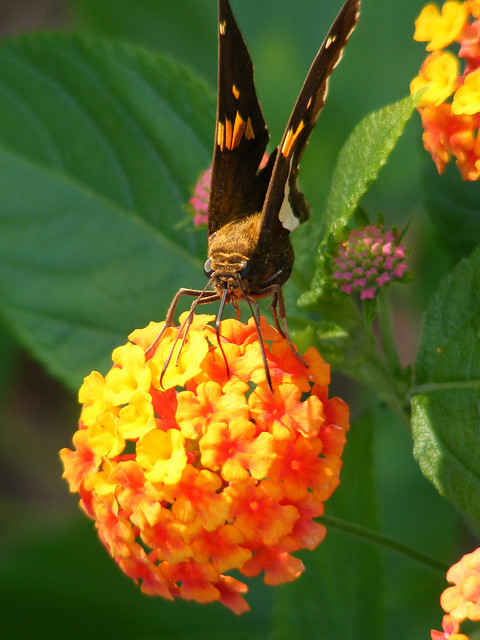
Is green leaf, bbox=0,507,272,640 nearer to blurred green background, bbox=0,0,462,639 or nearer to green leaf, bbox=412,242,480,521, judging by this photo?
blurred green background, bbox=0,0,462,639

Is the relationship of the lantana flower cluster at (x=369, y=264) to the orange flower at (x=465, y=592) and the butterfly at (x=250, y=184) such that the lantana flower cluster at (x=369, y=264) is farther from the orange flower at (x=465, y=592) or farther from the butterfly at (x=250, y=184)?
the orange flower at (x=465, y=592)

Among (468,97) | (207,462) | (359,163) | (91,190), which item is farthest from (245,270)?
(91,190)

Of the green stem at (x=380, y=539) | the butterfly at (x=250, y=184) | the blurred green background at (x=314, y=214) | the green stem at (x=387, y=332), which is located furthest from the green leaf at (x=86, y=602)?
the butterfly at (x=250, y=184)

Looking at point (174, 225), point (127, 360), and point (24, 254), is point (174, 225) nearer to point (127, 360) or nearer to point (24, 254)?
point (24, 254)

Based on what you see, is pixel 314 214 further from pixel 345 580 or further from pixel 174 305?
pixel 345 580

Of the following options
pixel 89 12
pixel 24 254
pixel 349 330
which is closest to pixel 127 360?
pixel 349 330

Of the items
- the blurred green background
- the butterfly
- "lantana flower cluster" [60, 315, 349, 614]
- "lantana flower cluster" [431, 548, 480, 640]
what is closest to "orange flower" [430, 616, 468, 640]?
"lantana flower cluster" [431, 548, 480, 640]
